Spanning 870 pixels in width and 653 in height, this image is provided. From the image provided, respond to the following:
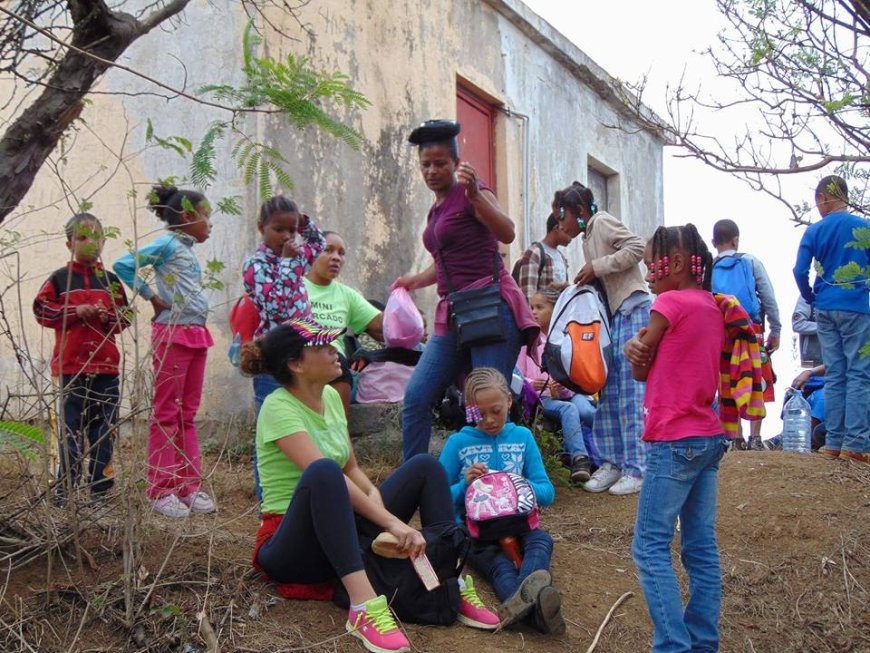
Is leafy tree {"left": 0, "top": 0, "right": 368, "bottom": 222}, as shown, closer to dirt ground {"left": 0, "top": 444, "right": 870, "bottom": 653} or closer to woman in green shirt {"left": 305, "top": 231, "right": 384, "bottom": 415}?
dirt ground {"left": 0, "top": 444, "right": 870, "bottom": 653}

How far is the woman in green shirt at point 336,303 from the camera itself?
238 inches

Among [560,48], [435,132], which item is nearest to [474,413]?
[435,132]

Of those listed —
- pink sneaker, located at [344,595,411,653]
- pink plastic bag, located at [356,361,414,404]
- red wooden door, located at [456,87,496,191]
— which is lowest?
pink sneaker, located at [344,595,411,653]

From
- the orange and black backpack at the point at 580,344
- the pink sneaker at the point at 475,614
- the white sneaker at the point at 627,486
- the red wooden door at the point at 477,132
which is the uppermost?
the red wooden door at the point at 477,132

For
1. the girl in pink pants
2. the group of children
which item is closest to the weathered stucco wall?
the girl in pink pants

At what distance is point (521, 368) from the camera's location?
6.86 m

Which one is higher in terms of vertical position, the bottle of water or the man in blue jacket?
the man in blue jacket

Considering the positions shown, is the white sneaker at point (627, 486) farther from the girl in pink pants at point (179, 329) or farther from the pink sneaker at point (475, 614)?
the girl in pink pants at point (179, 329)

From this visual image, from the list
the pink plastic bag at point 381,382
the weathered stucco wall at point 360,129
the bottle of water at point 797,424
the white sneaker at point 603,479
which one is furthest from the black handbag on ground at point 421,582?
the bottle of water at point 797,424

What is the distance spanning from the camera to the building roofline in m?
10.7

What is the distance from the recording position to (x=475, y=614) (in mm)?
3906

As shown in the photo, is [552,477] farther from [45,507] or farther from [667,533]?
[45,507]

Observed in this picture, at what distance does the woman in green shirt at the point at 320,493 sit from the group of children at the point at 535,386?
40cm

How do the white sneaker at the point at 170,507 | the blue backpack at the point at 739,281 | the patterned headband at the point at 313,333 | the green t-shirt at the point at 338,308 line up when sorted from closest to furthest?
the patterned headband at the point at 313,333 < the white sneaker at the point at 170,507 < the green t-shirt at the point at 338,308 < the blue backpack at the point at 739,281
